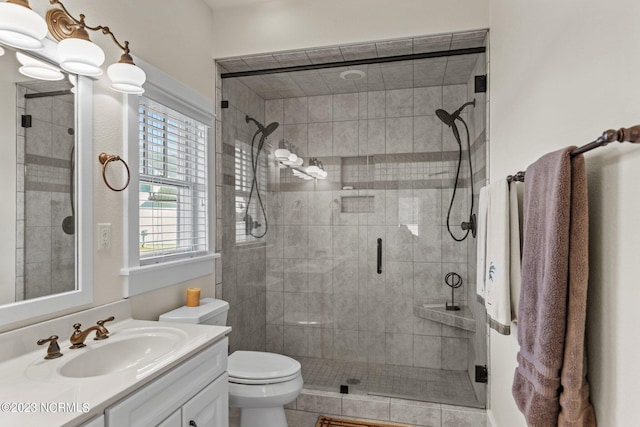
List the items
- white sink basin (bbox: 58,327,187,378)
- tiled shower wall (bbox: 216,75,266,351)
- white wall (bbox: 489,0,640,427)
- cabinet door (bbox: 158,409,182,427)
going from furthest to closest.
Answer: tiled shower wall (bbox: 216,75,266,351) → white sink basin (bbox: 58,327,187,378) → cabinet door (bbox: 158,409,182,427) → white wall (bbox: 489,0,640,427)

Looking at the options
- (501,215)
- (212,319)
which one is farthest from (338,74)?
(212,319)

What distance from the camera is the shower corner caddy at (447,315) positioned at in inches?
100

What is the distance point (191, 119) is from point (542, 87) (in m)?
1.94

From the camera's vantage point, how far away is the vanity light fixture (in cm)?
137

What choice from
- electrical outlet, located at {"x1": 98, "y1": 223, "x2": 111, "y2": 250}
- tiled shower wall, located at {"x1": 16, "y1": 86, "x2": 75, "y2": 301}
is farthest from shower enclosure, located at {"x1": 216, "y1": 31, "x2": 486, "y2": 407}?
tiled shower wall, located at {"x1": 16, "y1": 86, "x2": 75, "y2": 301}

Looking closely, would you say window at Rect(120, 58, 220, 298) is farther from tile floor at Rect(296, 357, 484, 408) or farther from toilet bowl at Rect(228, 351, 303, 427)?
tile floor at Rect(296, 357, 484, 408)

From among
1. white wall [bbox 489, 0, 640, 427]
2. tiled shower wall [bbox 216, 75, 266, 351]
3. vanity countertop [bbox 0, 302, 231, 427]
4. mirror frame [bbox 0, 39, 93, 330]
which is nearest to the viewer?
white wall [bbox 489, 0, 640, 427]

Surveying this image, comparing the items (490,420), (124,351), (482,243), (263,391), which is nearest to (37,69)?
(124,351)

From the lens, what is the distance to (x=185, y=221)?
2350 millimetres

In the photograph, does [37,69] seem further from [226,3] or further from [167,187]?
[226,3]

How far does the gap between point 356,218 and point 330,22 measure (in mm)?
1337

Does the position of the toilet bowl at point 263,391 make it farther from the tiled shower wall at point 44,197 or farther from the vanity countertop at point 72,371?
the tiled shower wall at point 44,197

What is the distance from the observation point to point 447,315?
2.64 metres

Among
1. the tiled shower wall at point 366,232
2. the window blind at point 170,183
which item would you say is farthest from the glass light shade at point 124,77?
the tiled shower wall at point 366,232
